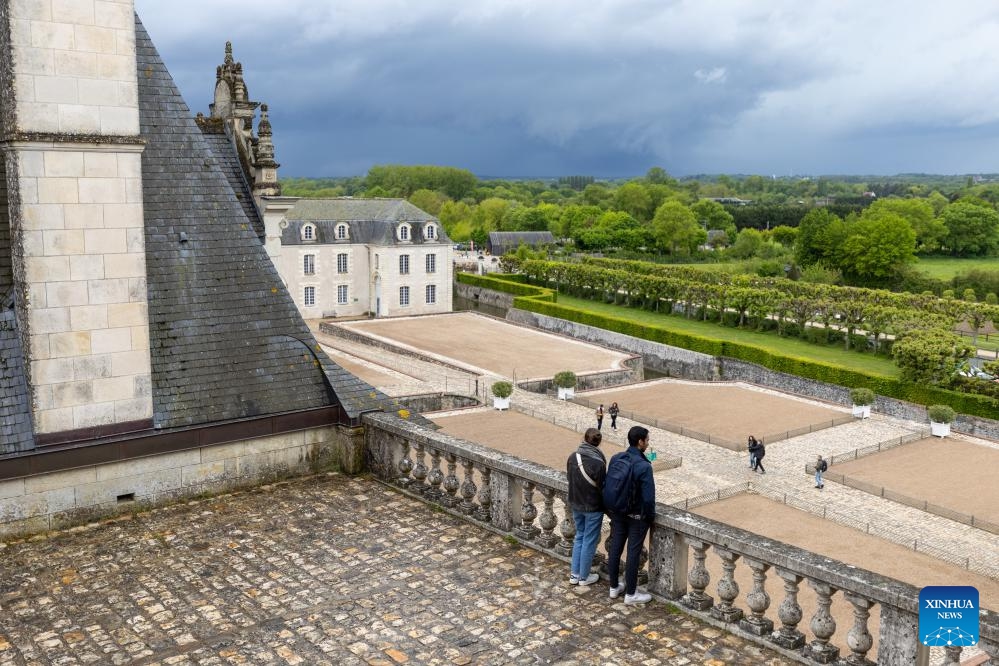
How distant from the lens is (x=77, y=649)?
6680mm

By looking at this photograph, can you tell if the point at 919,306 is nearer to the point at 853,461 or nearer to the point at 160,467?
the point at 853,461

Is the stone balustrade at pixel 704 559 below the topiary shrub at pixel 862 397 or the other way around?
the other way around

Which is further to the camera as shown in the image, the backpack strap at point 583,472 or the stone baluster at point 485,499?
the stone baluster at point 485,499

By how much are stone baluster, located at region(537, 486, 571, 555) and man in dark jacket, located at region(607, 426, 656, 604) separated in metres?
0.96

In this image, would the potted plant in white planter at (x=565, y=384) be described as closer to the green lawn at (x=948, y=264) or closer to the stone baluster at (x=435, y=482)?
the stone baluster at (x=435, y=482)

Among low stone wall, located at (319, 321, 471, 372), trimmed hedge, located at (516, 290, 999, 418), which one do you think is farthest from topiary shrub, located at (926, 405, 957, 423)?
low stone wall, located at (319, 321, 471, 372)

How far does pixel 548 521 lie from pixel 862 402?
2942 centimetres

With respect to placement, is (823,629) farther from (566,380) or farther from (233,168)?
(566,380)

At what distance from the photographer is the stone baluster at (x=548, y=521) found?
8234mm

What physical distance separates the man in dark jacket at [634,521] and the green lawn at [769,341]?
3546cm

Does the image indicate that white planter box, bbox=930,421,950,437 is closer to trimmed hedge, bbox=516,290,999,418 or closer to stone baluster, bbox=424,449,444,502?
trimmed hedge, bbox=516,290,999,418

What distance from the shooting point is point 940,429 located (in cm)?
3269

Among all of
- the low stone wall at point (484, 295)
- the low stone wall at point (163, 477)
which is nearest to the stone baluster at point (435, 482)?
the low stone wall at point (163, 477)

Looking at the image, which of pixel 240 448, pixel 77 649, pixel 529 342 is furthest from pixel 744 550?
pixel 529 342
